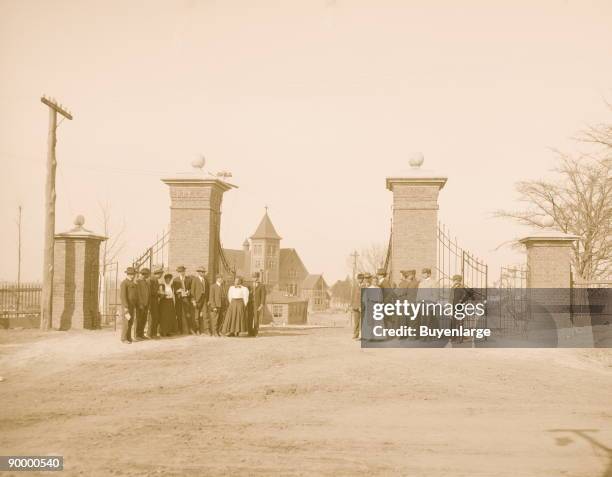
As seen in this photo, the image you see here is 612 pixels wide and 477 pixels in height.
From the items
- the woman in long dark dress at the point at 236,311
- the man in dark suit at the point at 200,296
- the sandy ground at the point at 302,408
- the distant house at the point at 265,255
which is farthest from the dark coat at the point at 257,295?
the distant house at the point at 265,255

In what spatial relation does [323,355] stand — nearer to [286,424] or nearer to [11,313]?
[286,424]

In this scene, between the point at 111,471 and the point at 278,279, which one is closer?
the point at 111,471

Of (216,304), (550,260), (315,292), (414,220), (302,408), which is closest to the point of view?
(302,408)

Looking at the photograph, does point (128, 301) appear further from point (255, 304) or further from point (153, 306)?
point (255, 304)

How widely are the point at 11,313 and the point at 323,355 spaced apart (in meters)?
10.8

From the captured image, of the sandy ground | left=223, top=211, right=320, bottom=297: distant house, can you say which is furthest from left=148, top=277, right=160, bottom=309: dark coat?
left=223, top=211, right=320, bottom=297: distant house

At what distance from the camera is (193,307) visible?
13984 mm

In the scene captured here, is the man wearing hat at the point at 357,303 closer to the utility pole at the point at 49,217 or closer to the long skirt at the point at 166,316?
the long skirt at the point at 166,316

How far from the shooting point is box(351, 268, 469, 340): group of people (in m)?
12.7

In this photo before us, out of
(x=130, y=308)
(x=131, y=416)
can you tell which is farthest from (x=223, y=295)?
(x=131, y=416)

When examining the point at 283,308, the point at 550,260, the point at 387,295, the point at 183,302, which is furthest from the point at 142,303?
the point at 283,308

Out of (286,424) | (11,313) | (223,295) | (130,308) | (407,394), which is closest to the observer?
(286,424)

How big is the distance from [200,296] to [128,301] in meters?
1.79

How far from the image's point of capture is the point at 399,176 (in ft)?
46.9
